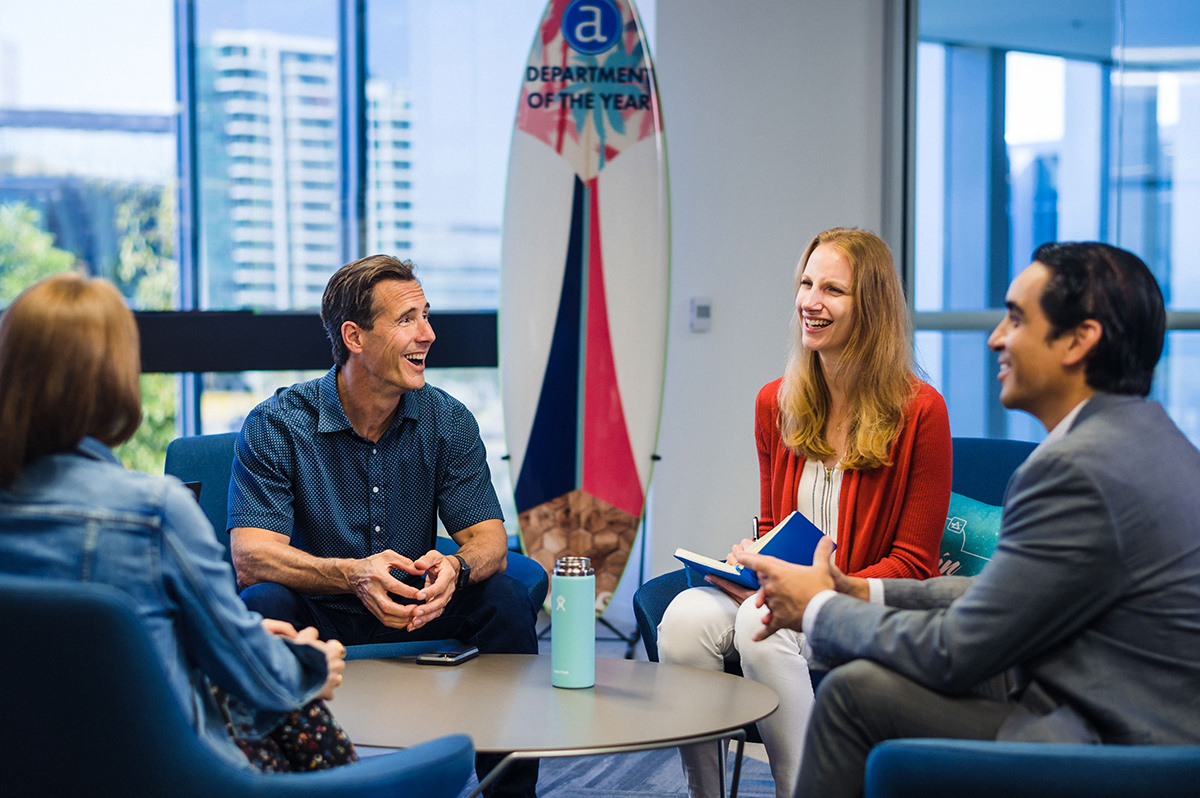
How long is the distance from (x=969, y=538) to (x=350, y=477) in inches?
50.1

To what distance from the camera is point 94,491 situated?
1057 mm

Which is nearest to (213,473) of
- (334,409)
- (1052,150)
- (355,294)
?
(334,409)

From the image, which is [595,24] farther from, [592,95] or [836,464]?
[836,464]

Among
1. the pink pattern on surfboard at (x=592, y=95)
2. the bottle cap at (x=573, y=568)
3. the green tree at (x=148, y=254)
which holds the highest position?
the pink pattern on surfboard at (x=592, y=95)

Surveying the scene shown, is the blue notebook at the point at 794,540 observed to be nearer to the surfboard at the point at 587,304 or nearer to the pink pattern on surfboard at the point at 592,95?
the surfboard at the point at 587,304

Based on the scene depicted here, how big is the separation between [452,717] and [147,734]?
505 millimetres

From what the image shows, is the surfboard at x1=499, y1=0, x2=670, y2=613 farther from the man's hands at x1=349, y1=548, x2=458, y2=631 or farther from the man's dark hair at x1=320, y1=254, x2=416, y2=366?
the man's hands at x1=349, y1=548, x2=458, y2=631

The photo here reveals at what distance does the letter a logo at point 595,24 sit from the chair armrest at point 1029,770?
265 centimetres

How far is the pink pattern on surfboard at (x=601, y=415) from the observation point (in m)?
3.34

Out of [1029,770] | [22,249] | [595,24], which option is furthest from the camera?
[22,249]

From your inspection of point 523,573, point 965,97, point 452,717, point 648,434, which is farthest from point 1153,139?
point 452,717

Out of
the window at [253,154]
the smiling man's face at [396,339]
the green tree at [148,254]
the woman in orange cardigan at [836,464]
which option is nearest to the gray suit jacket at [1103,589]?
the woman in orange cardigan at [836,464]

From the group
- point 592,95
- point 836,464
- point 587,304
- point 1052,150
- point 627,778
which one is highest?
point 592,95

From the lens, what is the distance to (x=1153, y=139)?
141 inches
